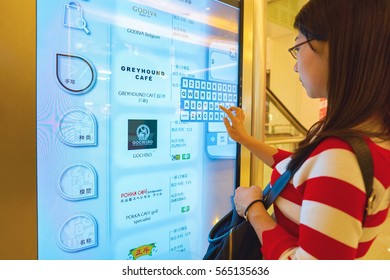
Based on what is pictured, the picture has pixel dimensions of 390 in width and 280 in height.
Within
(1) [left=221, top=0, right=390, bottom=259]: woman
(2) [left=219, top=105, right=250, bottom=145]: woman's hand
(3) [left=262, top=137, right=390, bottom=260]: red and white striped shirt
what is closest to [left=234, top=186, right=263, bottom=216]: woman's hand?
(1) [left=221, top=0, right=390, bottom=259]: woman

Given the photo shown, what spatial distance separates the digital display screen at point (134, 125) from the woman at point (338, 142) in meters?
0.34

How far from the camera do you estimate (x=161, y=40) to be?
83 centimetres

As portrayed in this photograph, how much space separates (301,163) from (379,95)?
0.65 feet

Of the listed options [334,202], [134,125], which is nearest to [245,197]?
[334,202]

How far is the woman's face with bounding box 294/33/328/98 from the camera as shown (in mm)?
597

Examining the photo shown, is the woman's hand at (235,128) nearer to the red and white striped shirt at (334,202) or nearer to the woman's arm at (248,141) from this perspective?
the woman's arm at (248,141)

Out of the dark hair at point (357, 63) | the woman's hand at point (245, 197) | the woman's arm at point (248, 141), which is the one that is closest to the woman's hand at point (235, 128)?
the woman's arm at point (248, 141)

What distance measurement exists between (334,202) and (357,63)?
27 cm

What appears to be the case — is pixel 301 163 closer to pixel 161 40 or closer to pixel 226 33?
pixel 161 40

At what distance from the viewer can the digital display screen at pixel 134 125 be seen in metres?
0.63

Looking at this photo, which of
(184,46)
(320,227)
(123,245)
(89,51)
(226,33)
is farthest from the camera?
(226,33)

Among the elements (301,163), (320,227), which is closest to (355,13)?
(301,163)

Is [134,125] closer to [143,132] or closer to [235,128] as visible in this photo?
[143,132]

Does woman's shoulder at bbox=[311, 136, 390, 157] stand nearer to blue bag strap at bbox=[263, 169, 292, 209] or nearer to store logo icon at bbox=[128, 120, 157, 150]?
blue bag strap at bbox=[263, 169, 292, 209]
